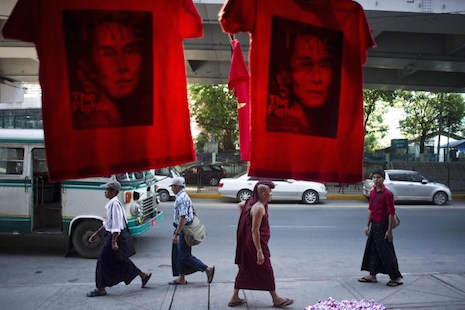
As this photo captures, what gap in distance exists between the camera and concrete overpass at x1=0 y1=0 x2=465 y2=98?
9.53 metres

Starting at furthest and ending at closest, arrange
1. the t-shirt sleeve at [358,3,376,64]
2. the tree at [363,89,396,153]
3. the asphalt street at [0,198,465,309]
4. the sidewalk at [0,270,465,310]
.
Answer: the tree at [363,89,396,153]
the asphalt street at [0,198,465,309]
the sidewalk at [0,270,465,310]
the t-shirt sleeve at [358,3,376,64]

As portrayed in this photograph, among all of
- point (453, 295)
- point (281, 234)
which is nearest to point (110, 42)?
point (453, 295)

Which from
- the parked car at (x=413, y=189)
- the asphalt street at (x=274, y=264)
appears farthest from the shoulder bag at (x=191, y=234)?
the parked car at (x=413, y=189)

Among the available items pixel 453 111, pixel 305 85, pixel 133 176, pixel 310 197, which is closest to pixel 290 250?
pixel 133 176

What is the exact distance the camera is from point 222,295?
575cm

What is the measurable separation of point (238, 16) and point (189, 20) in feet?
1.14

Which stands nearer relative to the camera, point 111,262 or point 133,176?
point 111,262

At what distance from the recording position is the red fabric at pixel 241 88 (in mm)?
3271

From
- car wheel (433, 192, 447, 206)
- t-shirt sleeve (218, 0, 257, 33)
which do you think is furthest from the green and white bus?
car wheel (433, 192, 447, 206)

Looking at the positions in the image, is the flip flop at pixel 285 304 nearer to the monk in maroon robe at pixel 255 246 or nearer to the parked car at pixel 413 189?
the monk in maroon robe at pixel 255 246

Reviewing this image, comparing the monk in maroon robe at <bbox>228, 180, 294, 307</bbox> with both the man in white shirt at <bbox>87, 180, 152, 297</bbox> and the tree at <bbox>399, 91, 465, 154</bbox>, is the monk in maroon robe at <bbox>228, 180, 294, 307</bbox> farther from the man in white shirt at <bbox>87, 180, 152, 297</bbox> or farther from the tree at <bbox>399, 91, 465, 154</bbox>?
the tree at <bbox>399, 91, 465, 154</bbox>

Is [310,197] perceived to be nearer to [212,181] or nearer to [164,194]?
[164,194]

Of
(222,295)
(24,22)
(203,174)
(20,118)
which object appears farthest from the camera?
(20,118)

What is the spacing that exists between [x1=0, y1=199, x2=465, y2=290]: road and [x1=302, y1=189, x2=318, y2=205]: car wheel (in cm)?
282
